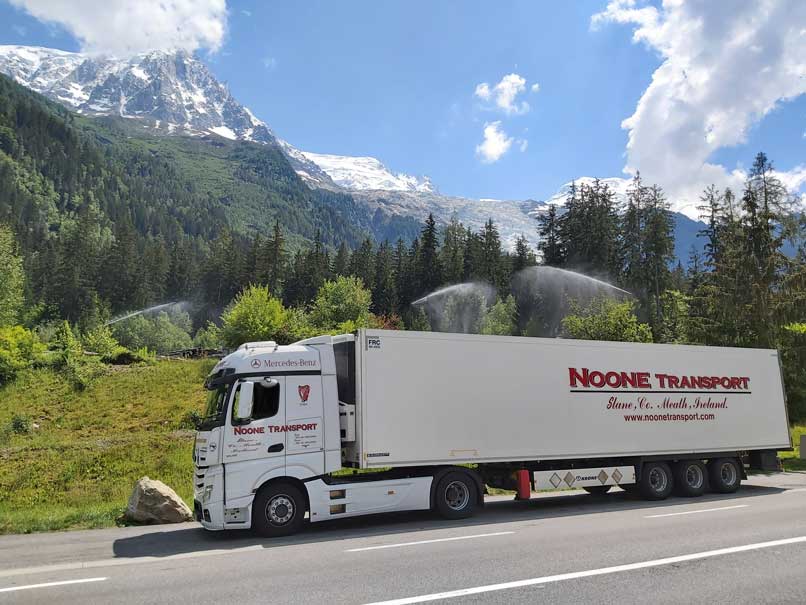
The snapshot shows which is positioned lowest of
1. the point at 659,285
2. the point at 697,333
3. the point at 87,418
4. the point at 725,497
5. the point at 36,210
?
the point at 725,497

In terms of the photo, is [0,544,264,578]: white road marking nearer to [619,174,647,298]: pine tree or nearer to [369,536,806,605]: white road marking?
[369,536,806,605]: white road marking

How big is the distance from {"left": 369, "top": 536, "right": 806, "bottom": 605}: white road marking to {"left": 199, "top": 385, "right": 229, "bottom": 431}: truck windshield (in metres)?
6.79

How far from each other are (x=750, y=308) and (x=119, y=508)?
109 feet

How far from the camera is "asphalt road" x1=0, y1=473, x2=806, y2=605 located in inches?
287

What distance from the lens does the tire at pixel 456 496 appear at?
13.8 metres

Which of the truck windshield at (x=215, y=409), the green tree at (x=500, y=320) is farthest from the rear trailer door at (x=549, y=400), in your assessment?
the green tree at (x=500, y=320)

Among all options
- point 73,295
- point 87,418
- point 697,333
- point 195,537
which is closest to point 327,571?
point 195,537

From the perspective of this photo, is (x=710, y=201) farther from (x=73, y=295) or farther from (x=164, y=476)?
(x=73, y=295)

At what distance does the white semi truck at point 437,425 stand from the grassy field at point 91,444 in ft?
18.4

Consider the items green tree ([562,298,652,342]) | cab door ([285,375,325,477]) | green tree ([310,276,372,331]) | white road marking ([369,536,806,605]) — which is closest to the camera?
white road marking ([369,536,806,605])

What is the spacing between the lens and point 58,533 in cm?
1430

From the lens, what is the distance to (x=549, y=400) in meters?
15.4

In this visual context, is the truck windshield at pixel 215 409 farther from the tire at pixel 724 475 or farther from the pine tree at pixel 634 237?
the pine tree at pixel 634 237

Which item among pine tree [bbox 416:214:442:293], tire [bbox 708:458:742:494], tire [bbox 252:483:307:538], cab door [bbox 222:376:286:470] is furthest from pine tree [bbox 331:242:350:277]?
tire [bbox 252:483:307:538]
